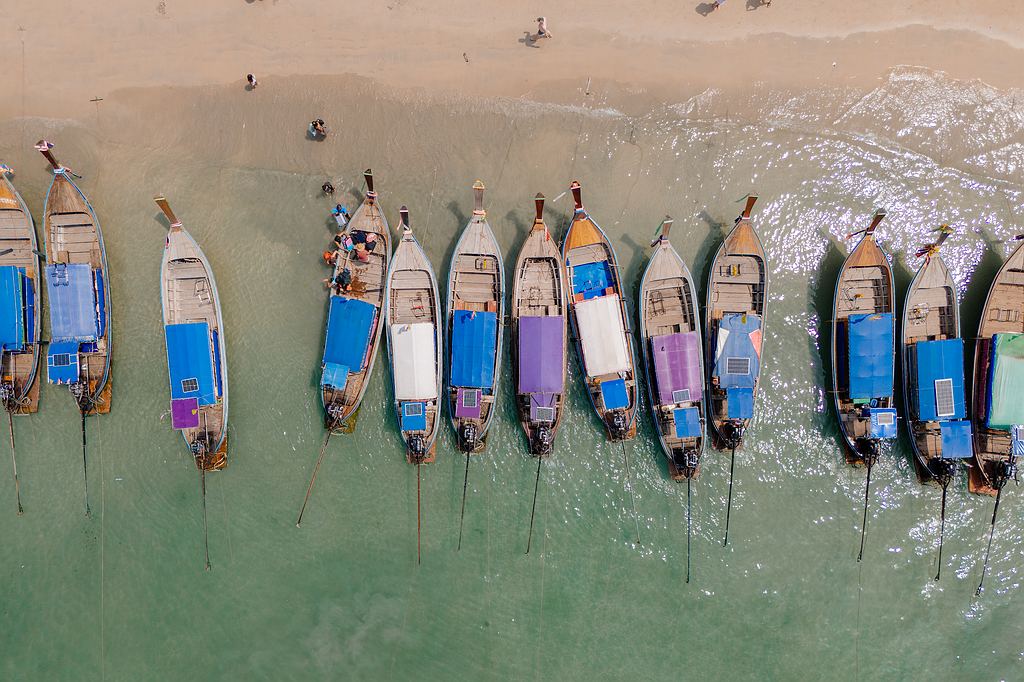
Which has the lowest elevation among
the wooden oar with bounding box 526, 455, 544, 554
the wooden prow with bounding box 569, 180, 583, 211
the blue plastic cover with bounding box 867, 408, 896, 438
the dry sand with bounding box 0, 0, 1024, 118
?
the wooden oar with bounding box 526, 455, 544, 554

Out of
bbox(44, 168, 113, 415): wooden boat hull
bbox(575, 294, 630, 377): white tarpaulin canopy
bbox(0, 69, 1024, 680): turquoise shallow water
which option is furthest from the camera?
bbox(0, 69, 1024, 680): turquoise shallow water

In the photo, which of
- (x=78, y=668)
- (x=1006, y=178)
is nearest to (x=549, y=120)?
(x=1006, y=178)

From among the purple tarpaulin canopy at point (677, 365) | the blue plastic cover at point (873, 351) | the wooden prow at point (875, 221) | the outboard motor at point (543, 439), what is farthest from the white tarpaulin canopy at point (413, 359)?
the wooden prow at point (875, 221)

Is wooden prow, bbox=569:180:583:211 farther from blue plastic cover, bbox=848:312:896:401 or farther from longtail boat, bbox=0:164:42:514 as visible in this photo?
longtail boat, bbox=0:164:42:514

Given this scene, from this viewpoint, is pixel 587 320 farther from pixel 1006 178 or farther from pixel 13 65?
pixel 13 65

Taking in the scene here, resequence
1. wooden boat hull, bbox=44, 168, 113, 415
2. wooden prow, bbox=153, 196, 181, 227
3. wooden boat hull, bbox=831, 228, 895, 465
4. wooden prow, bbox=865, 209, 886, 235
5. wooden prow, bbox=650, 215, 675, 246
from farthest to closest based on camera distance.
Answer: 1. wooden boat hull, bbox=44, 168, 113, 415
2. wooden boat hull, bbox=831, 228, 895, 465
3. wooden prow, bbox=650, 215, 675, 246
4. wooden prow, bbox=865, 209, 886, 235
5. wooden prow, bbox=153, 196, 181, 227

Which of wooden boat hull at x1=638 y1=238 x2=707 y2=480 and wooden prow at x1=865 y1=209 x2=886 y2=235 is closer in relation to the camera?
wooden prow at x1=865 y1=209 x2=886 y2=235

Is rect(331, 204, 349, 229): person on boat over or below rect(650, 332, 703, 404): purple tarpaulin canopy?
over

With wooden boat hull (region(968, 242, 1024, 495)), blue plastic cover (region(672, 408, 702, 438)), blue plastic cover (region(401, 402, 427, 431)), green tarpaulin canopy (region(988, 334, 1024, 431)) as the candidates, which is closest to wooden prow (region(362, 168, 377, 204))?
blue plastic cover (region(401, 402, 427, 431))
